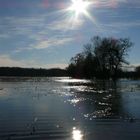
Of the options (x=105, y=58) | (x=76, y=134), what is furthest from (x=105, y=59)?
(x=76, y=134)

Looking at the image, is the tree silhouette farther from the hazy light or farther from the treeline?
the hazy light

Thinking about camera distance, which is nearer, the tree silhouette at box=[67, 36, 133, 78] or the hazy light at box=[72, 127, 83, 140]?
the hazy light at box=[72, 127, 83, 140]

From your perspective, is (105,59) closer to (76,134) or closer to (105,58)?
(105,58)

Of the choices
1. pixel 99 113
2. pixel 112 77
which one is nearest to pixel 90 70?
pixel 112 77

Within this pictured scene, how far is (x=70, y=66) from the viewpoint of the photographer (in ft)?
532

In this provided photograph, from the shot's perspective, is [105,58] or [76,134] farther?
[105,58]

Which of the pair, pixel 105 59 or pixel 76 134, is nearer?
pixel 76 134

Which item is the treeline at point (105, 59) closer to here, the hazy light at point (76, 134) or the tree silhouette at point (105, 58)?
the tree silhouette at point (105, 58)

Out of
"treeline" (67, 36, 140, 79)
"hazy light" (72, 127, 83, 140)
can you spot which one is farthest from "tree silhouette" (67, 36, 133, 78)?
"hazy light" (72, 127, 83, 140)

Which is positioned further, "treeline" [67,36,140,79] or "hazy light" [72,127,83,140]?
"treeline" [67,36,140,79]

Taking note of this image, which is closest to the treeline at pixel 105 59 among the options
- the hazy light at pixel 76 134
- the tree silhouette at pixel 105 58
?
the tree silhouette at pixel 105 58

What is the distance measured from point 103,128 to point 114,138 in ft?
7.87

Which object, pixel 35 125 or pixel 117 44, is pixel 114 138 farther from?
pixel 117 44

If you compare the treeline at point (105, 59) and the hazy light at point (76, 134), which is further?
the treeline at point (105, 59)
